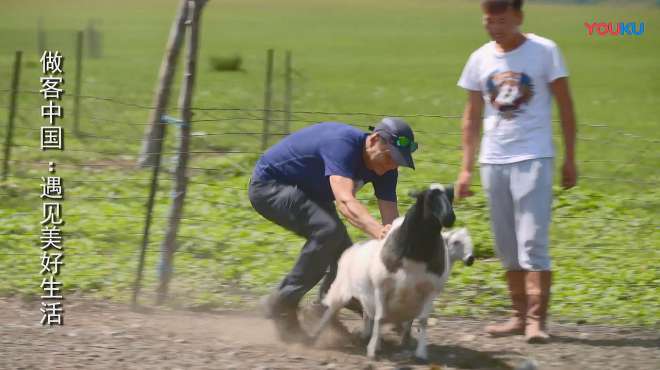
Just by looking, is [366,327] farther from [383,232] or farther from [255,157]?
[255,157]

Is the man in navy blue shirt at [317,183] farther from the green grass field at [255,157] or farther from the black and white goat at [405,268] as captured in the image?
the green grass field at [255,157]

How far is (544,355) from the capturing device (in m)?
6.83

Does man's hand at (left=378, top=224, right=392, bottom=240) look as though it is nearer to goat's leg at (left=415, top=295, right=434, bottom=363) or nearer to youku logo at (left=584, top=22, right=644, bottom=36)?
goat's leg at (left=415, top=295, right=434, bottom=363)

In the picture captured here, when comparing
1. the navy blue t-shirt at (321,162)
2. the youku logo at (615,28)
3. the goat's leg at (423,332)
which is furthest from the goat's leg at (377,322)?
the youku logo at (615,28)

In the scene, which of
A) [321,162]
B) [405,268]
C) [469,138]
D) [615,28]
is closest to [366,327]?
[405,268]

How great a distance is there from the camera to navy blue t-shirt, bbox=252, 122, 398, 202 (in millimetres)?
6711

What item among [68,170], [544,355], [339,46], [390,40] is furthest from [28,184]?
[390,40]

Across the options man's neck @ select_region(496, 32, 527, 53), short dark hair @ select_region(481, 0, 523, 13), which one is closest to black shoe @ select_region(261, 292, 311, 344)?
man's neck @ select_region(496, 32, 527, 53)

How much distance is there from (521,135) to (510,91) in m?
0.27

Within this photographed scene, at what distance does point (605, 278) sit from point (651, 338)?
1554 mm

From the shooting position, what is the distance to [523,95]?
673cm

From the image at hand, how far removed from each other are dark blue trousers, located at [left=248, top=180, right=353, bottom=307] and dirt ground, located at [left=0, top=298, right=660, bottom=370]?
15.0 inches

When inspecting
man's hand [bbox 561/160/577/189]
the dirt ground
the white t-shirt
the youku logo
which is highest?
the youku logo

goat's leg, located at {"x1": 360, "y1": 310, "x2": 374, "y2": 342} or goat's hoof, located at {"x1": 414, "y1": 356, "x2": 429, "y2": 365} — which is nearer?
goat's hoof, located at {"x1": 414, "y1": 356, "x2": 429, "y2": 365}
